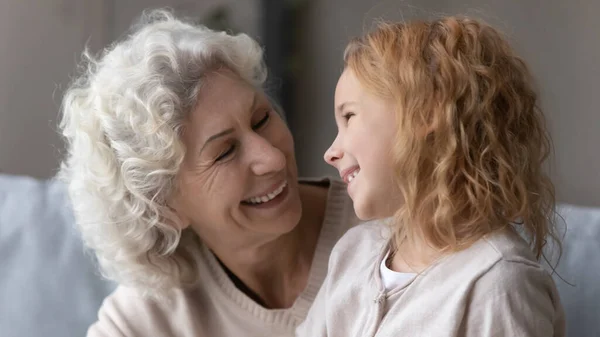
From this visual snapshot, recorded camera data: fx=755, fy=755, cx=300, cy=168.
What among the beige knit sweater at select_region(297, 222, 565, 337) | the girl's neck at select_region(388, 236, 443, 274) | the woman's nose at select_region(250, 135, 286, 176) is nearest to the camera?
the beige knit sweater at select_region(297, 222, 565, 337)

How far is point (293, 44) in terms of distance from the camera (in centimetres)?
280

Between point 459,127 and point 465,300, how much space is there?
242 mm

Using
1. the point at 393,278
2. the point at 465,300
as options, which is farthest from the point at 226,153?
the point at 465,300

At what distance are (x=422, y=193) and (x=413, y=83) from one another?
16 centimetres

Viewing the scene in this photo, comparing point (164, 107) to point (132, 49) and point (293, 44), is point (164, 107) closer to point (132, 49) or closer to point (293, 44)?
point (132, 49)

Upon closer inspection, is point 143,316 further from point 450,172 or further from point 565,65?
point 565,65

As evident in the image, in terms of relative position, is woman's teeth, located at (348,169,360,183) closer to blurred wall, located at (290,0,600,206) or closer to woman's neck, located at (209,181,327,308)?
woman's neck, located at (209,181,327,308)

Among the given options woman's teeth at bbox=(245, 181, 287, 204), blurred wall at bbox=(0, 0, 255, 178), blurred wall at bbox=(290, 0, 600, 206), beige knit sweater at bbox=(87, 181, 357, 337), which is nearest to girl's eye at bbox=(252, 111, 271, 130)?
woman's teeth at bbox=(245, 181, 287, 204)

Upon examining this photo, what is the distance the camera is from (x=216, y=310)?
166 cm

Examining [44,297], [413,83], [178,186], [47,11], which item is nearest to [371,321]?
[413,83]

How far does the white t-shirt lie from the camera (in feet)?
3.81

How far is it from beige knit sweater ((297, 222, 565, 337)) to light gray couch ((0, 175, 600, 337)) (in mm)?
758

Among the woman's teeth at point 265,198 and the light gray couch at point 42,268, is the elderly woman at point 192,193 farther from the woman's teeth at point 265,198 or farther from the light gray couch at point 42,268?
the light gray couch at point 42,268

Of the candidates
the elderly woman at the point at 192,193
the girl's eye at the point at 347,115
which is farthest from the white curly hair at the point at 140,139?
the girl's eye at the point at 347,115
